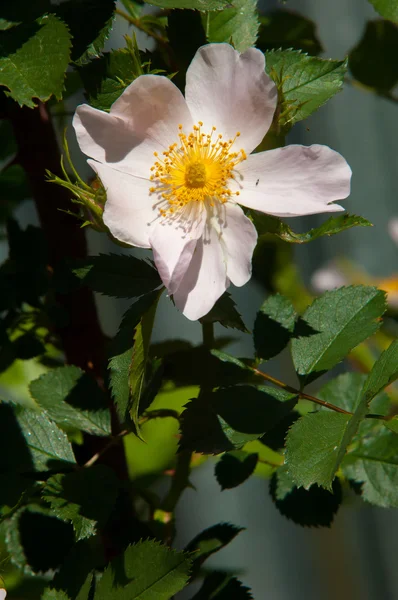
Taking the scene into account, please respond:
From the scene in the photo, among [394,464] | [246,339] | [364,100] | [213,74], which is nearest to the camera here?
[213,74]

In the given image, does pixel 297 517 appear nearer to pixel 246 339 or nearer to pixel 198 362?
pixel 198 362

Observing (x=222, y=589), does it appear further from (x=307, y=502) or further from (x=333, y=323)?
(x=333, y=323)

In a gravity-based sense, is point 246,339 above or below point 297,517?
below

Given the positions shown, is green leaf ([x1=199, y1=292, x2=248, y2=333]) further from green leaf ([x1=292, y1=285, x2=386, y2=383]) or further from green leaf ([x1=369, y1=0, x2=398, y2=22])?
green leaf ([x1=369, y1=0, x2=398, y2=22])

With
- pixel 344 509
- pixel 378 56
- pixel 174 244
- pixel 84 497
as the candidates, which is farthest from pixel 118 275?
pixel 344 509

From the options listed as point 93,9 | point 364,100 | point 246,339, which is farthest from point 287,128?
point 364,100

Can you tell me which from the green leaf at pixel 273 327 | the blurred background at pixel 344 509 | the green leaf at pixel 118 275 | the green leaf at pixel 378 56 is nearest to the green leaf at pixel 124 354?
the green leaf at pixel 118 275
